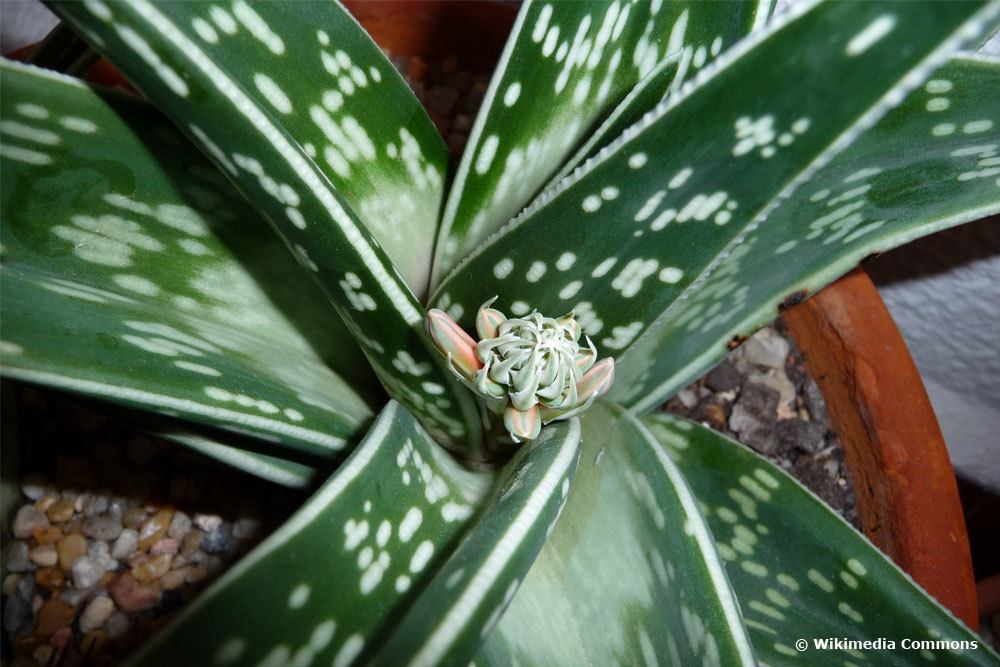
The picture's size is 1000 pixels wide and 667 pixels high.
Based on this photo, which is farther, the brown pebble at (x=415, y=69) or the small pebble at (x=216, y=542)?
the brown pebble at (x=415, y=69)

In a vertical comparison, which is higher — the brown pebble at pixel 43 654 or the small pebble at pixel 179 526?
the small pebble at pixel 179 526

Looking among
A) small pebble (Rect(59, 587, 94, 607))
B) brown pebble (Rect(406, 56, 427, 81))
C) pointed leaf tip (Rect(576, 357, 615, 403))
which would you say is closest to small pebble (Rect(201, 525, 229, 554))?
small pebble (Rect(59, 587, 94, 607))

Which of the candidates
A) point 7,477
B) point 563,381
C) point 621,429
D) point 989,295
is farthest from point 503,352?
point 989,295

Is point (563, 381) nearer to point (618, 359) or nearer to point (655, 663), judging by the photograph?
point (618, 359)

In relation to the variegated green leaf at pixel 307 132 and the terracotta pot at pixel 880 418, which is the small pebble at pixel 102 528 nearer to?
the variegated green leaf at pixel 307 132

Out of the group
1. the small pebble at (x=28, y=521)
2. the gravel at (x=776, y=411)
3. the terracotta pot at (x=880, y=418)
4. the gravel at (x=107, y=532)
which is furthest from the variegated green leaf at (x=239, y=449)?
the terracotta pot at (x=880, y=418)

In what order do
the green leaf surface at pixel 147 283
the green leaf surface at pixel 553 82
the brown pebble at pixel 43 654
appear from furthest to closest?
the brown pebble at pixel 43 654
the green leaf surface at pixel 553 82
the green leaf surface at pixel 147 283

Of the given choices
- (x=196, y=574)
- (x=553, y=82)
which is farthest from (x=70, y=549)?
(x=553, y=82)
